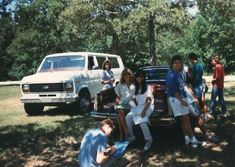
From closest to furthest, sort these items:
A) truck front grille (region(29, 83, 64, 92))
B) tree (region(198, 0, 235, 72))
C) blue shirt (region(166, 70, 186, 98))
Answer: blue shirt (region(166, 70, 186, 98)) → truck front grille (region(29, 83, 64, 92)) → tree (region(198, 0, 235, 72))

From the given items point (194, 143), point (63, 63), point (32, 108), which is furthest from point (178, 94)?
point (32, 108)

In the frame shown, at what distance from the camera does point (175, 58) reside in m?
7.93

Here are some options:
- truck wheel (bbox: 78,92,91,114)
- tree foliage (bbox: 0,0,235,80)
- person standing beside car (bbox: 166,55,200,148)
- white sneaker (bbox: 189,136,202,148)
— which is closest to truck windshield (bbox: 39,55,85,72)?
truck wheel (bbox: 78,92,91,114)

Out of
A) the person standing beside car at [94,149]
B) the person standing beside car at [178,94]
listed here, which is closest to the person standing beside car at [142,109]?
the person standing beside car at [178,94]

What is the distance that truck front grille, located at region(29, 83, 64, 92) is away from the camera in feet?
41.2

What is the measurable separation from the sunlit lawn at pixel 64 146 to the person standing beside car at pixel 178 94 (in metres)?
0.56

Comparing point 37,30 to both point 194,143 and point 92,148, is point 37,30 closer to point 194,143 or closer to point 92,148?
point 194,143

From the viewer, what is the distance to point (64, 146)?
29.3ft

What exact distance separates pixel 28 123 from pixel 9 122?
775 mm

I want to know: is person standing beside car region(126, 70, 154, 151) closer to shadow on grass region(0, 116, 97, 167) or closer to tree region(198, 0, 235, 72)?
Result: shadow on grass region(0, 116, 97, 167)

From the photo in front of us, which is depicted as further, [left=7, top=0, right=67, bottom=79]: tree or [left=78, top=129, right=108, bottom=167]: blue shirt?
[left=7, top=0, right=67, bottom=79]: tree

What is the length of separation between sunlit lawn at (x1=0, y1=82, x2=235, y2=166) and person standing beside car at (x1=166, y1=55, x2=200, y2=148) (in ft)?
1.83

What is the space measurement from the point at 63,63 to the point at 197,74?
4.97 metres

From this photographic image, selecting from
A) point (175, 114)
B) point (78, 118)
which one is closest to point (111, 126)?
point (175, 114)
